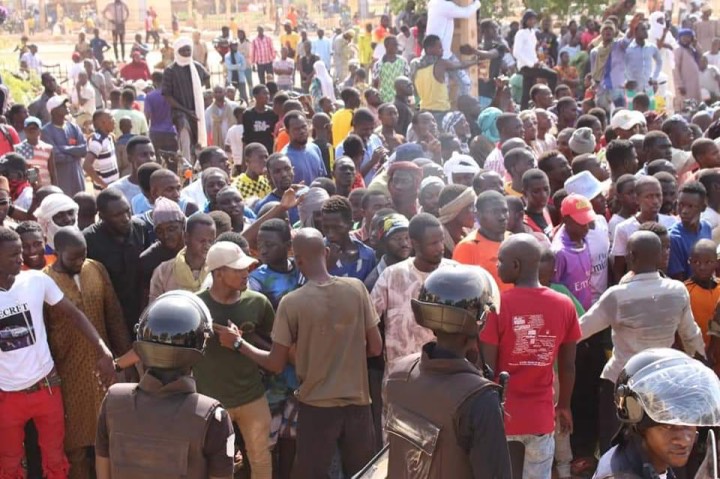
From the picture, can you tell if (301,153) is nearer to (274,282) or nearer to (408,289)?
(274,282)

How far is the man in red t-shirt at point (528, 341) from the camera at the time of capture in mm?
5117

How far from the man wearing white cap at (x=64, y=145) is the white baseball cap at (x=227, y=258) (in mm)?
6571

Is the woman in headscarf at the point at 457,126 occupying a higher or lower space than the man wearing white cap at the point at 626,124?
lower

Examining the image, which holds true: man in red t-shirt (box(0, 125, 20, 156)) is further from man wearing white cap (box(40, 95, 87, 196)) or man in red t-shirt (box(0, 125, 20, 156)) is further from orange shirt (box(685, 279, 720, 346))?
orange shirt (box(685, 279, 720, 346))

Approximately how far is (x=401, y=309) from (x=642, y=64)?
10267mm

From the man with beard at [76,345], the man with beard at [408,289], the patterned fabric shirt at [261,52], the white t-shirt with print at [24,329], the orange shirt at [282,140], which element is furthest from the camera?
the patterned fabric shirt at [261,52]

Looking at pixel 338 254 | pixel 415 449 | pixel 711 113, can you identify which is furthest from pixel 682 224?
pixel 711 113

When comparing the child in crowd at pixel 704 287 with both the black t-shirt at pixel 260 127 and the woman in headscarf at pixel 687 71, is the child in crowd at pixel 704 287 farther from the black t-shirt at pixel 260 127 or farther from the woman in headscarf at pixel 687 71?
the woman in headscarf at pixel 687 71

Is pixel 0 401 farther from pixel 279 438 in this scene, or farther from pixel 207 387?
pixel 279 438

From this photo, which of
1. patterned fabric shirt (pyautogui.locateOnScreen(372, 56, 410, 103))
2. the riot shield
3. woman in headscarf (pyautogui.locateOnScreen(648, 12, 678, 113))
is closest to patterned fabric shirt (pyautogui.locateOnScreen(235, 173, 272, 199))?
the riot shield

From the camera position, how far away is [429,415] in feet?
12.2

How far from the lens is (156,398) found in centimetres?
379

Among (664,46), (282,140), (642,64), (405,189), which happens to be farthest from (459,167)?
(664,46)

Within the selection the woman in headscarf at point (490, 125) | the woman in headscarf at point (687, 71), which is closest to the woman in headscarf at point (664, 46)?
the woman in headscarf at point (687, 71)
